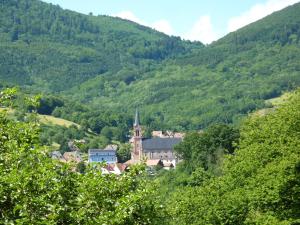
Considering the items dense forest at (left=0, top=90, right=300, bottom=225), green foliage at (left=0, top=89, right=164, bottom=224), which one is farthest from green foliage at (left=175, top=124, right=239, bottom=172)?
green foliage at (left=0, top=89, right=164, bottom=224)

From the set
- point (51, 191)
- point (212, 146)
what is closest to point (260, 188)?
point (51, 191)

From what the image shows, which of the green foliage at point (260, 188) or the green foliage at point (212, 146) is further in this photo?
the green foliage at point (212, 146)

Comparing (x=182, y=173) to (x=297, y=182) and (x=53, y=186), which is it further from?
(x=53, y=186)

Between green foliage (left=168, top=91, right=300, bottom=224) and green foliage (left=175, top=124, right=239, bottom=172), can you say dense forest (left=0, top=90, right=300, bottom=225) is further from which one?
green foliage (left=175, top=124, right=239, bottom=172)

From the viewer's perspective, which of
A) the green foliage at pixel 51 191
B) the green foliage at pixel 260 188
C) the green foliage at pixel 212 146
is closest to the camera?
the green foliage at pixel 51 191

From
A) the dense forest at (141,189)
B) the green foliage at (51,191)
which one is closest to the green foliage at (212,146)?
the dense forest at (141,189)

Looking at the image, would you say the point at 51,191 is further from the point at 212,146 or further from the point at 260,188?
the point at 212,146

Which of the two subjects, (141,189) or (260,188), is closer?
(141,189)

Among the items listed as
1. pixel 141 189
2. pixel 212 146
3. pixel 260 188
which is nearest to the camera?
pixel 141 189

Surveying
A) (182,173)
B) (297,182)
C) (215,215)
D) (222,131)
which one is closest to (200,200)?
(215,215)

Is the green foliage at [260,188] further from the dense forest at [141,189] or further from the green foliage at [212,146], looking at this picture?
the green foliage at [212,146]

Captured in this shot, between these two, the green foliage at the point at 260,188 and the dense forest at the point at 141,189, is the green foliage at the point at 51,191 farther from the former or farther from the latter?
the green foliage at the point at 260,188

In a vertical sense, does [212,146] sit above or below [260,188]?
above

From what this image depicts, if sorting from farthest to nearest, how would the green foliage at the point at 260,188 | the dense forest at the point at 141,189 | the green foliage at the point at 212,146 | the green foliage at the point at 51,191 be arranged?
the green foliage at the point at 212,146 → the green foliage at the point at 260,188 → the dense forest at the point at 141,189 → the green foliage at the point at 51,191
